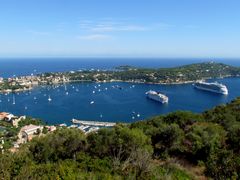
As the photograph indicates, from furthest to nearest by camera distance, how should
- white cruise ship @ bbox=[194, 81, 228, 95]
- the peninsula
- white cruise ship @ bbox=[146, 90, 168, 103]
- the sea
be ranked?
the peninsula
white cruise ship @ bbox=[194, 81, 228, 95]
white cruise ship @ bbox=[146, 90, 168, 103]
the sea

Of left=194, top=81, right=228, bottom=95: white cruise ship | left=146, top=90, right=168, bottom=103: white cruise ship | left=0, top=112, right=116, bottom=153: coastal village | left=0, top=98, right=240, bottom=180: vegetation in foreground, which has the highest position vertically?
left=0, top=98, right=240, bottom=180: vegetation in foreground

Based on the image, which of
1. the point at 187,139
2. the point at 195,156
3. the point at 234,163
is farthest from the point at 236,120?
the point at 234,163

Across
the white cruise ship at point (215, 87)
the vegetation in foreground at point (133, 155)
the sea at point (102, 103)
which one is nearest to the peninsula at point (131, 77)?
the sea at point (102, 103)

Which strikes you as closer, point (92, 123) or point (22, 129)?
point (22, 129)

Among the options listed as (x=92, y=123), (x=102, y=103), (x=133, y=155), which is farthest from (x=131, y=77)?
(x=133, y=155)

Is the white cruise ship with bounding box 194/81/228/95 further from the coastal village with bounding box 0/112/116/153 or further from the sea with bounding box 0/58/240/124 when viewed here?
the coastal village with bounding box 0/112/116/153

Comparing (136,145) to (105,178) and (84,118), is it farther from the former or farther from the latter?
(84,118)

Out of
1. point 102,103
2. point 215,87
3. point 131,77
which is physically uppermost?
point 215,87

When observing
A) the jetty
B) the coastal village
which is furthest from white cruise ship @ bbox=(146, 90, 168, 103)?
the coastal village

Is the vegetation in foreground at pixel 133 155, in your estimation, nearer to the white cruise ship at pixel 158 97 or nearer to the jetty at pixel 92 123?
the jetty at pixel 92 123

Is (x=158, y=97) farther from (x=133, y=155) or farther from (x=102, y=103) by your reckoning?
(x=133, y=155)
